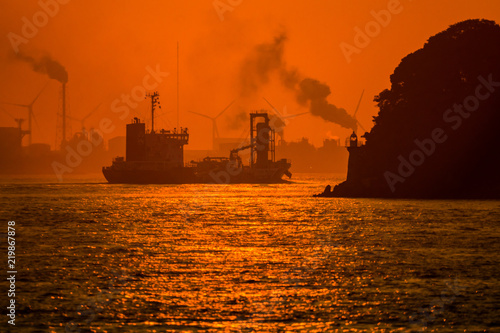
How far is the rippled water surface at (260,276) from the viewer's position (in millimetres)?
Answer: 25578

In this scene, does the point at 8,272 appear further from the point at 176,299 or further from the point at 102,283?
the point at 176,299

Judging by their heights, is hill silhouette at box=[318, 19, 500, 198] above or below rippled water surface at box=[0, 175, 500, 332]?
above

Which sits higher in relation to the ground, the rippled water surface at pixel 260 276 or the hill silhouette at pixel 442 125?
the hill silhouette at pixel 442 125

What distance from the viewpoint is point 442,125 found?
96.4 m

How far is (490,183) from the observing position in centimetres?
9644

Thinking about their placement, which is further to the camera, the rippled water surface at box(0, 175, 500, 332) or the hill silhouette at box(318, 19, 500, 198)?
the hill silhouette at box(318, 19, 500, 198)

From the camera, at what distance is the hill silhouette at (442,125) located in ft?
314

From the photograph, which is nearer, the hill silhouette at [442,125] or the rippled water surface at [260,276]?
the rippled water surface at [260,276]

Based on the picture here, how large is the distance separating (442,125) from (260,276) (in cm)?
6647

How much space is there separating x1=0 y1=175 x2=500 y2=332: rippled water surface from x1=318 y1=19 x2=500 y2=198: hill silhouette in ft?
101

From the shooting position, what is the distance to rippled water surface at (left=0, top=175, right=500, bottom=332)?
25.6 m

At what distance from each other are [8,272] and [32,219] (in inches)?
1373

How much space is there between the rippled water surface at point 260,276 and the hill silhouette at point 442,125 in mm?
30810

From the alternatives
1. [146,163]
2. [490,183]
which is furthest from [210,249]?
[146,163]
